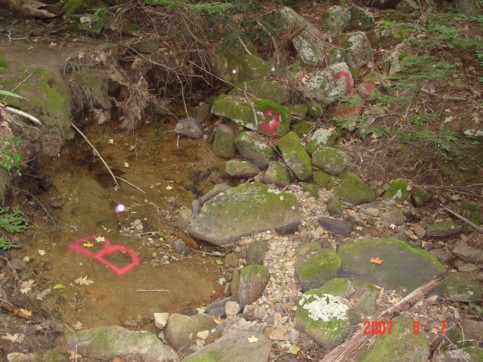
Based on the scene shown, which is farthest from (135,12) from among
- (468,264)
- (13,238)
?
(468,264)

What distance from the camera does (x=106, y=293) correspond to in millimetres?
4344

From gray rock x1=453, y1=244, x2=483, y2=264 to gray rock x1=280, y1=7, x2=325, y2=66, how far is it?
402cm

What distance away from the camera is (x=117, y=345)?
11.7 feet

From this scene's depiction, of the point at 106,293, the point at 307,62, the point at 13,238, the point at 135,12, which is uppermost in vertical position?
the point at 135,12

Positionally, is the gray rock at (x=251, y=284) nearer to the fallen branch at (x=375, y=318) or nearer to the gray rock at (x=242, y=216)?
the gray rock at (x=242, y=216)

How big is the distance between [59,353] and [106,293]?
2.90 feet

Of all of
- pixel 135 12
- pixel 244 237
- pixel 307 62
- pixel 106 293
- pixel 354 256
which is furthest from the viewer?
pixel 307 62

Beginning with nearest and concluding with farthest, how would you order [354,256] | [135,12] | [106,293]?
[106,293], [354,256], [135,12]

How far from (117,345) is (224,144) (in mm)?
3799

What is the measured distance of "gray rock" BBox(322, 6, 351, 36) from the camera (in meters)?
7.62

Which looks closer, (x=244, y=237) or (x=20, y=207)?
(x=20, y=207)

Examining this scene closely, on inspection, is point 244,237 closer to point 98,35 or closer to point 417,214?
point 417,214

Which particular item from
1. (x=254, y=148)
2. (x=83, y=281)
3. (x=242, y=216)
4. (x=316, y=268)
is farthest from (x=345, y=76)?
(x=83, y=281)

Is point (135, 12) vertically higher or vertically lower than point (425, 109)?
higher
